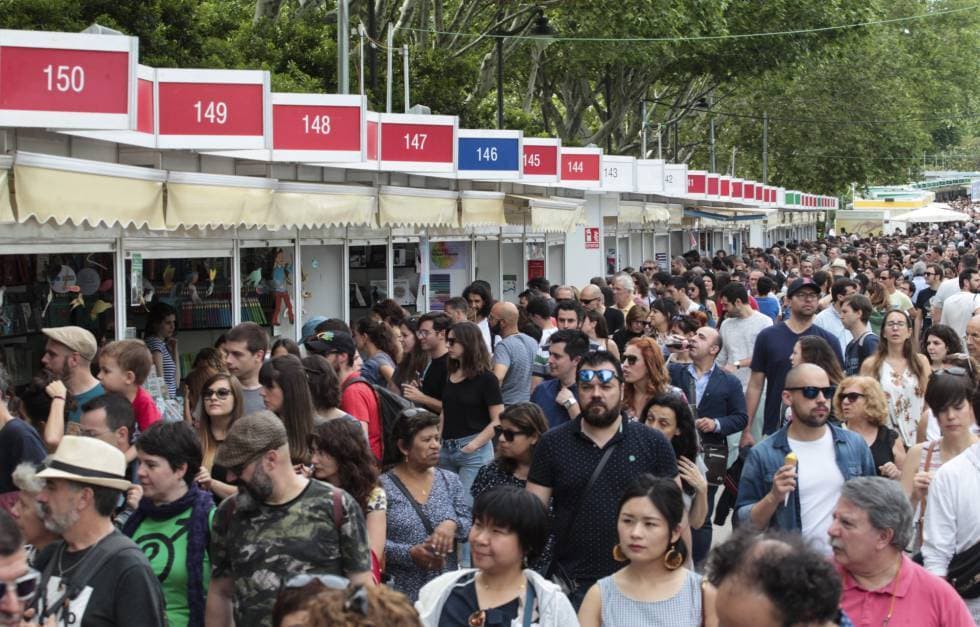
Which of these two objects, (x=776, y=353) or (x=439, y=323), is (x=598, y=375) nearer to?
(x=439, y=323)

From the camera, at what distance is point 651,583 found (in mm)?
4930

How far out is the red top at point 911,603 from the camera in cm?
456

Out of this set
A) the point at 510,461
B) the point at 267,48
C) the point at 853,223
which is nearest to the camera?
the point at 510,461

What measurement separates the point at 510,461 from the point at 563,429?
670mm

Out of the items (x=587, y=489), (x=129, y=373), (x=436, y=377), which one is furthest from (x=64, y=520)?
(x=436, y=377)

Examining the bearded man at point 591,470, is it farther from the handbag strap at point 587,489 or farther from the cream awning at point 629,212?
the cream awning at point 629,212

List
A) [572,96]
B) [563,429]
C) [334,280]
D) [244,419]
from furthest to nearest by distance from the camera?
[572,96], [334,280], [563,429], [244,419]

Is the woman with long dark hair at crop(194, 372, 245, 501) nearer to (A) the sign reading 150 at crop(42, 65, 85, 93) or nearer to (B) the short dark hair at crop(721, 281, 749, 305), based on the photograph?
(A) the sign reading 150 at crop(42, 65, 85, 93)

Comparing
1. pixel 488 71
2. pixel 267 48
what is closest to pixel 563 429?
pixel 267 48

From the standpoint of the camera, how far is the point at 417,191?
1435 cm

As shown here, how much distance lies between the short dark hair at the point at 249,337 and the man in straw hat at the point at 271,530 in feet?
8.18

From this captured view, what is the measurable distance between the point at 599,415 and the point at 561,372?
222cm

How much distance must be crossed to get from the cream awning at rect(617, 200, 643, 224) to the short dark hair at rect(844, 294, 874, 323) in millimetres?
14148

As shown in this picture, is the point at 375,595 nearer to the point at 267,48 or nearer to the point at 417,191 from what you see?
the point at 417,191
